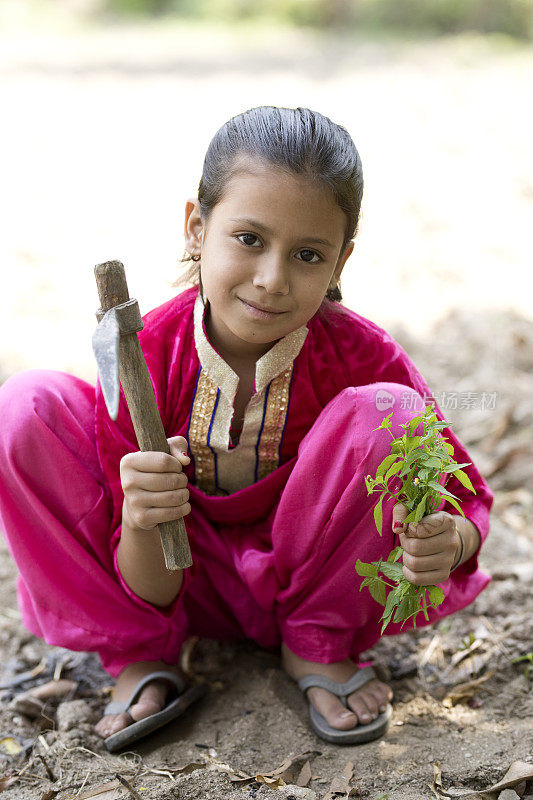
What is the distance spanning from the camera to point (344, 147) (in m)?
1.79

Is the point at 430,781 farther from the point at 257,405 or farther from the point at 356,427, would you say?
the point at 257,405

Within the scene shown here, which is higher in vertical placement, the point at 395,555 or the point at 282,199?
the point at 282,199

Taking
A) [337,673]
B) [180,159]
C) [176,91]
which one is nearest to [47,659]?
[337,673]

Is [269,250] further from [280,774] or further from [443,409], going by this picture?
[443,409]

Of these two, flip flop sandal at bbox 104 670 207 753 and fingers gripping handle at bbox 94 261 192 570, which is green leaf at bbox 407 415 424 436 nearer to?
fingers gripping handle at bbox 94 261 192 570

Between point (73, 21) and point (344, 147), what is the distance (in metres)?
12.9

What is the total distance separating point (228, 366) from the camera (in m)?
1.94

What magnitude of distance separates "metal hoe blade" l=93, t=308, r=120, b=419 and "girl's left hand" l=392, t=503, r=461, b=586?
0.62m

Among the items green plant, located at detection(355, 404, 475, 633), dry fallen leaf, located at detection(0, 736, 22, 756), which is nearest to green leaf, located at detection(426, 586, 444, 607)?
green plant, located at detection(355, 404, 475, 633)

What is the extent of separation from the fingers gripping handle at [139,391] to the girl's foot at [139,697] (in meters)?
0.48

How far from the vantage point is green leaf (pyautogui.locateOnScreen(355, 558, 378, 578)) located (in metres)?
1.72

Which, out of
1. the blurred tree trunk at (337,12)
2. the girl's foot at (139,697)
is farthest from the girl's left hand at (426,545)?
the blurred tree trunk at (337,12)

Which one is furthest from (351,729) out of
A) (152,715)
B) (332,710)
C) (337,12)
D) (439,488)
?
(337,12)

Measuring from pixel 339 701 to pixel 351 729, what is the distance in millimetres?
76
